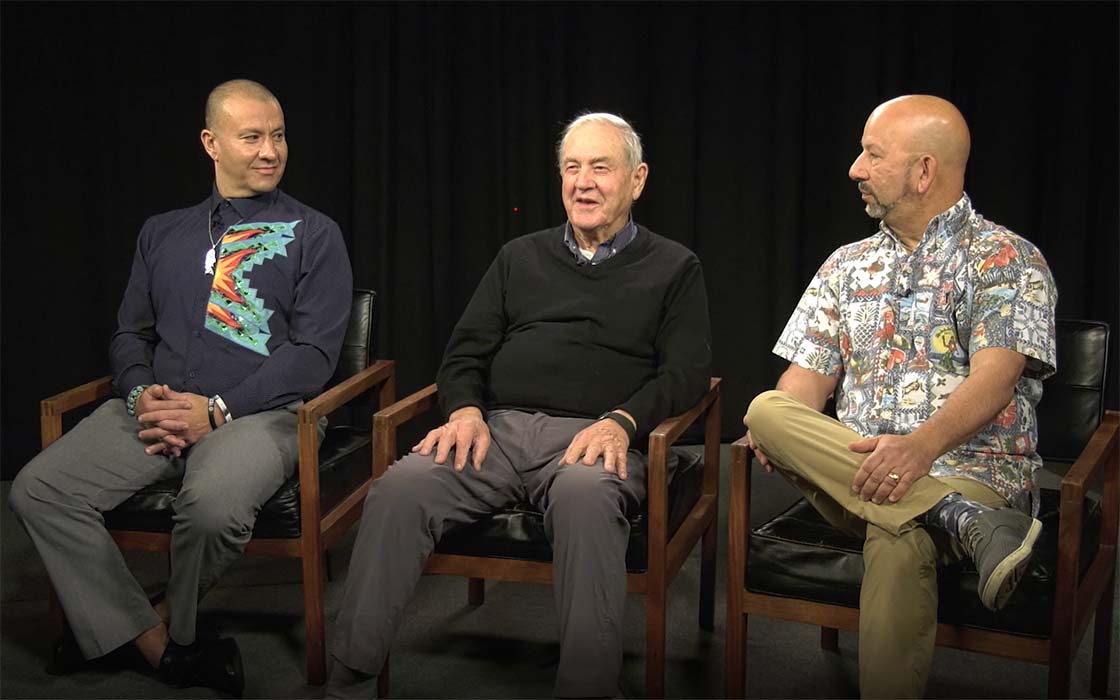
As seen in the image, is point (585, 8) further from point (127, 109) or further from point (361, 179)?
point (127, 109)

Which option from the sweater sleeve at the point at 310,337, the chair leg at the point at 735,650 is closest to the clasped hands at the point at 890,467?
the chair leg at the point at 735,650

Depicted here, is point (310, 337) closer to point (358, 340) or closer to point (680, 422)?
point (358, 340)

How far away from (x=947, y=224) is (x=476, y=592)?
5.28 ft

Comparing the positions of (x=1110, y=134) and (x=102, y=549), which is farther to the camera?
(x=1110, y=134)

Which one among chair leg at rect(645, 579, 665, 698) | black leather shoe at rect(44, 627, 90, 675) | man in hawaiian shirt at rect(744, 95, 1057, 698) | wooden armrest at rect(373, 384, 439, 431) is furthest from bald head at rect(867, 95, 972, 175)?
black leather shoe at rect(44, 627, 90, 675)

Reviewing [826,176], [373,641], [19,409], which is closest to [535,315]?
[373,641]

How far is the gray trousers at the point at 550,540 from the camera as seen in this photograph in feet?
8.28

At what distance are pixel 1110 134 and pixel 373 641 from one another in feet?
11.9

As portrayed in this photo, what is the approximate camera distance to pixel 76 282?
460 cm

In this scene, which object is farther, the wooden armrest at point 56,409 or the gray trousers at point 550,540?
the wooden armrest at point 56,409

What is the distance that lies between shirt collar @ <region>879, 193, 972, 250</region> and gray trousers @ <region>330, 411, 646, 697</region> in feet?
2.74

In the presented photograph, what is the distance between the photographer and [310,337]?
10.3 ft

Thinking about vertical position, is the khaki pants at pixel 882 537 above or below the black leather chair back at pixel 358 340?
below

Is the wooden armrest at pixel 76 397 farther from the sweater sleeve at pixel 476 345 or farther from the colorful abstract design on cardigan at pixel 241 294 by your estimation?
the sweater sleeve at pixel 476 345
